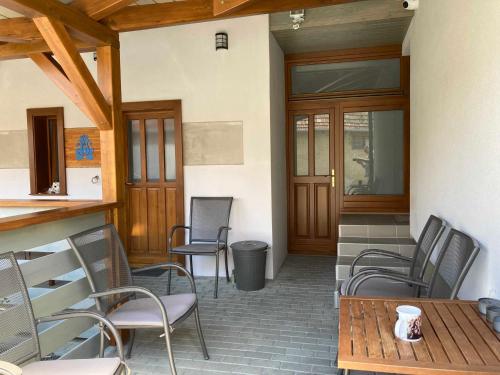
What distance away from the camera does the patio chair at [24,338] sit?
1700 millimetres

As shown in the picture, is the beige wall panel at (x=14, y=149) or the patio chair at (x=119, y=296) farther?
the beige wall panel at (x=14, y=149)

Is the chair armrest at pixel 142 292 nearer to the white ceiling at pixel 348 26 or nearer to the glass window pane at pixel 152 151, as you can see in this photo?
the glass window pane at pixel 152 151

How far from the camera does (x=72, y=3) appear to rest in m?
2.70

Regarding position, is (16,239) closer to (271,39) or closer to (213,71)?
(213,71)

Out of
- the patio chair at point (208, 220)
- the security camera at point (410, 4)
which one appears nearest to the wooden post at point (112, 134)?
the patio chair at point (208, 220)

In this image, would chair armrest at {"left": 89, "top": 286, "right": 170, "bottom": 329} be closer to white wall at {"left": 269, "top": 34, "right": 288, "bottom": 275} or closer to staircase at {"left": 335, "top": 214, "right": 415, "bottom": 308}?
staircase at {"left": 335, "top": 214, "right": 415, "bottom": 308}

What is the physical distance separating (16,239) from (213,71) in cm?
302

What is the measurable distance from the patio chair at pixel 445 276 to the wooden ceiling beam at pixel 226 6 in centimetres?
216

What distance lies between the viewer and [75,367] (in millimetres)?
1710

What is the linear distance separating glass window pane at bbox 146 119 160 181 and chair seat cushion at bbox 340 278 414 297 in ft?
10.1

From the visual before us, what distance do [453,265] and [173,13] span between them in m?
2.78

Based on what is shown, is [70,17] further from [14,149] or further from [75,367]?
[14,149]

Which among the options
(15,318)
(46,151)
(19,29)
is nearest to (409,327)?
(15,318)

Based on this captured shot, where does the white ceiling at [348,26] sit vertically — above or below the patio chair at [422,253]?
above
